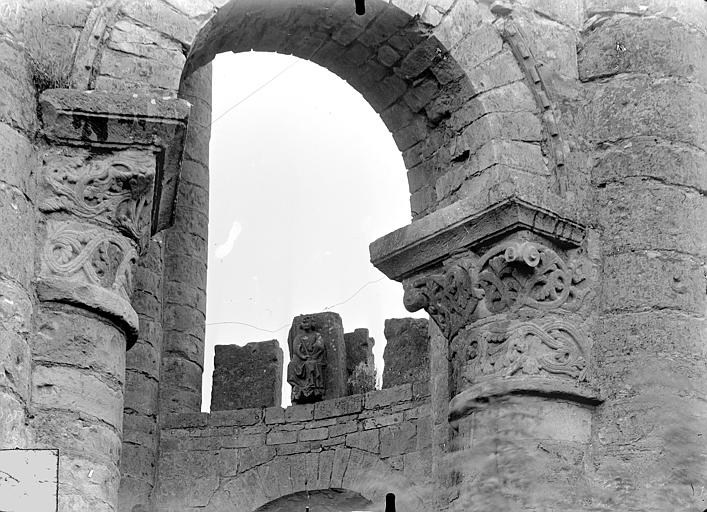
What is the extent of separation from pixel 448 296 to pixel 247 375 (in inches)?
232

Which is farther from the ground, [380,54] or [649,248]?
[380,54]

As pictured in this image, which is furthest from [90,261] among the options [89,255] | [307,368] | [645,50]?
[307,368]

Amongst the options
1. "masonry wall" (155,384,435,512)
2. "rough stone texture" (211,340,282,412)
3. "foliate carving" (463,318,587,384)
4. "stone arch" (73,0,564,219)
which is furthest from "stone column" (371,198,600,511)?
"rough stone texture" (211,340,282,412)

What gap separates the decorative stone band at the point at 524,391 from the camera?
24.9 feet

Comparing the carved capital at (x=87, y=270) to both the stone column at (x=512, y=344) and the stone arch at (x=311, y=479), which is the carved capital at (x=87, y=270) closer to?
the stone column at (x=512, y=344)

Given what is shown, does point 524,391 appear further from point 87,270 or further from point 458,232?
point 87,270

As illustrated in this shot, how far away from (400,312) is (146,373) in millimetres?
7137

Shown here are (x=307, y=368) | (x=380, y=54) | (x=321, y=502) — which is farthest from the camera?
(x=307, y=368)

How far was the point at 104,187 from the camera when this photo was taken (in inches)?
277

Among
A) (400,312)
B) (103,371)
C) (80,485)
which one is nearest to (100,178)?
(103,371)

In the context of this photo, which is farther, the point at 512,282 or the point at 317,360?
the point at 317,360

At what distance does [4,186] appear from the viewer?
22.1ft

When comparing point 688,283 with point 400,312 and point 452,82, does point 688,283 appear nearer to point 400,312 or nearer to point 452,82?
point 452,82

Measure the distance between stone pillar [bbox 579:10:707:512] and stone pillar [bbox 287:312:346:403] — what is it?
5.53 metres
